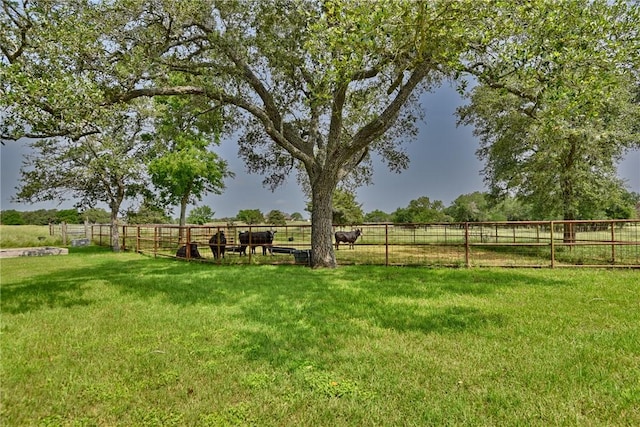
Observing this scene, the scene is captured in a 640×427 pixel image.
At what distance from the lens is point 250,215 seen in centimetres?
4569

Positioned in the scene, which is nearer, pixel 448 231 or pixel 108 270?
pixel 108 270

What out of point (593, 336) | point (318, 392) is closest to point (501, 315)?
point (593, 336)

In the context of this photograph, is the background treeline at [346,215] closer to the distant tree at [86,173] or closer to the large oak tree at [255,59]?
the distant tree at [86,173]

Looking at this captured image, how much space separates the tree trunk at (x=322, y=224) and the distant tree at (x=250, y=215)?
34.7 metres

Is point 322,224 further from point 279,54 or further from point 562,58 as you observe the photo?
point 562,58

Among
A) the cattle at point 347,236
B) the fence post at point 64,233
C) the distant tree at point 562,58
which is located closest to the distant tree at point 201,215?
the fence post at point 64,233

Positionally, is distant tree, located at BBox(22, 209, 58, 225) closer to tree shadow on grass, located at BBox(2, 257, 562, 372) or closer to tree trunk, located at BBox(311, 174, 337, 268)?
tree shadow on grass, located at BBox(2, 257, 562, 372)

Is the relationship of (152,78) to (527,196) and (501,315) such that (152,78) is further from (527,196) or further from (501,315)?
(527,196)

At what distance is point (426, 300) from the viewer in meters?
5.75

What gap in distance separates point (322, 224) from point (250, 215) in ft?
120

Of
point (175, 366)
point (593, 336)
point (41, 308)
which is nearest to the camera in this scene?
point (175, 366)

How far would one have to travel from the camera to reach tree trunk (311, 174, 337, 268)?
10125 mm

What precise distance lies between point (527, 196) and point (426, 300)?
1277 centimetres

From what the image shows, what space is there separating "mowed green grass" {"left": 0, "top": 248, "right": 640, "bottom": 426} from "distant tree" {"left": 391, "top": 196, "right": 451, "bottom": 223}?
37.7 meters
